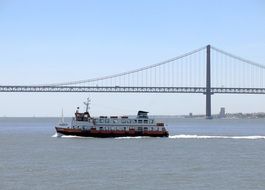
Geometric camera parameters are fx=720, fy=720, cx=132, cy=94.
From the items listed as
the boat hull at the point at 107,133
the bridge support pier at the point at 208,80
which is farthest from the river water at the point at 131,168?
the bridge support pier at the point at 208,80

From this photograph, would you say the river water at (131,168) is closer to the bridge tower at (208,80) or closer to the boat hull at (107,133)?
the boat hull at (107,133)

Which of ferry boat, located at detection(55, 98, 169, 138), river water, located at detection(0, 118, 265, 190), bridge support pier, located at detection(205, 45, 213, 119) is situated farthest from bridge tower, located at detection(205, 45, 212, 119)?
river water, located at detection(0, 118, 265, 190)

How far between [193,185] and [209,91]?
104 metres

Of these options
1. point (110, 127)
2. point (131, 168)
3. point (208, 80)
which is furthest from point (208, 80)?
point (131, 168)

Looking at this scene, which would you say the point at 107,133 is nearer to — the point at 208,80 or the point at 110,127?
the point at 110,127

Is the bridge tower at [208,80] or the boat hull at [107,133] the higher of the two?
the bridge tower at [208,80]

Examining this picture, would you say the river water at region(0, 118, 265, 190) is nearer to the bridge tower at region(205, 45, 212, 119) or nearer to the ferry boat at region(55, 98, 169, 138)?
the ferry boat at region(55, 98, 169, 138)

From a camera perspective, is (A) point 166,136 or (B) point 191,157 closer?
(B) point 191,157

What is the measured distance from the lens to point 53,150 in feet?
163

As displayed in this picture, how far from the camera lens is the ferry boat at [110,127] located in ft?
219

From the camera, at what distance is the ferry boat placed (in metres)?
66.8

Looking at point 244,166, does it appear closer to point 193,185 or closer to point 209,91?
point 193,185

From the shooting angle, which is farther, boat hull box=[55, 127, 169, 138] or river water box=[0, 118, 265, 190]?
boat hull box=[55, 127, 169, 138]

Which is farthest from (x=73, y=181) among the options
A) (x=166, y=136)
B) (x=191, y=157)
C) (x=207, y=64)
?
(x=207, y=64)
